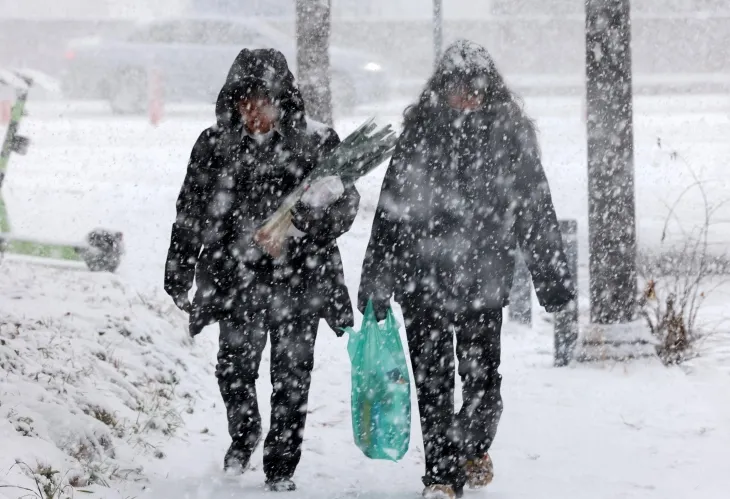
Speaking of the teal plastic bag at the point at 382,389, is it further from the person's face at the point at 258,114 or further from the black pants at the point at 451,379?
the person's face at the point at 258,114

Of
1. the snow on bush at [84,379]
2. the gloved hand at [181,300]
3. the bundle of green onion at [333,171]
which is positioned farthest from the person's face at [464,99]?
the snow on bush at [84,379]

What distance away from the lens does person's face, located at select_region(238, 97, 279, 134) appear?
4461mm

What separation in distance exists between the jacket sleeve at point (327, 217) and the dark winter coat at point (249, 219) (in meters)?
0.01

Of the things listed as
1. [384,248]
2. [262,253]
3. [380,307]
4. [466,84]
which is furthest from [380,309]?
[466,84]

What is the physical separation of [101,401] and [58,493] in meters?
1.32

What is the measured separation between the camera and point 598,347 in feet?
22.9

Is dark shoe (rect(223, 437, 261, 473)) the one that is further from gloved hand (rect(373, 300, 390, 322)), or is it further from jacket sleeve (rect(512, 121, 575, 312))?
jacket sleeve (rect(512, 121, 575, 312))

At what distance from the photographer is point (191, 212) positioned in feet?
15.0

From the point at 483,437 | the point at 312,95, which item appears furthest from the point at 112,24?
the point at 483,437

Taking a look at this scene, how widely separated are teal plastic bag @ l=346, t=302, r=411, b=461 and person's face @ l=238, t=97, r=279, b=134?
0.91 m

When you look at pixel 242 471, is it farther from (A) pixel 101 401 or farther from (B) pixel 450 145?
(B) pixel 450 145

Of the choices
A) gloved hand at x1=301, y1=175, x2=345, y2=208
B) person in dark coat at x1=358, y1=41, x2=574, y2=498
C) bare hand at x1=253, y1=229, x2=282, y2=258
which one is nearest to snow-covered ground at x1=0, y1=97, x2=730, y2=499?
person in dark coat at x1=358, y1=41, x2=574, y2=498

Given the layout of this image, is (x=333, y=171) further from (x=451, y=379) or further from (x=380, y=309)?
(x=451, y=379)

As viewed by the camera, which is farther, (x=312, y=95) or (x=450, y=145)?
(x=312, y=95)
